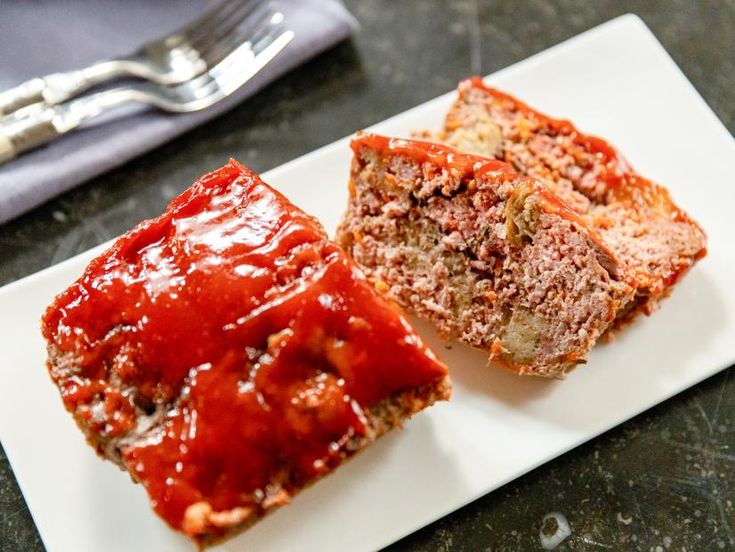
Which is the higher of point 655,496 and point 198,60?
point 198,60

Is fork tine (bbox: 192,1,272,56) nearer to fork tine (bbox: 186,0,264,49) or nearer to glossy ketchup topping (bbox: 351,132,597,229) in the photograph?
fork tine (bbox: 186,0,264,49)

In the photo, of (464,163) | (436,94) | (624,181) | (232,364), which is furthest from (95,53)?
(624,181)

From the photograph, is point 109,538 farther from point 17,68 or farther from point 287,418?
point 17,68

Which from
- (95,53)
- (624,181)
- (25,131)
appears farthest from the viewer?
(95,53)

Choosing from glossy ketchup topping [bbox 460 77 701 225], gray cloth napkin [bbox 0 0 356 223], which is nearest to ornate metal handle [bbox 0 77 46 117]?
gray cloth napkin [bbox 0 0 356 223]

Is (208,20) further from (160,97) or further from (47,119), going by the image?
(47,119)

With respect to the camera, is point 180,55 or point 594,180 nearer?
point 594,180

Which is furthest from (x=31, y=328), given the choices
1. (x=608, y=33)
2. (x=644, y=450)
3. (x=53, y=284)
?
(x=608, y=33)
